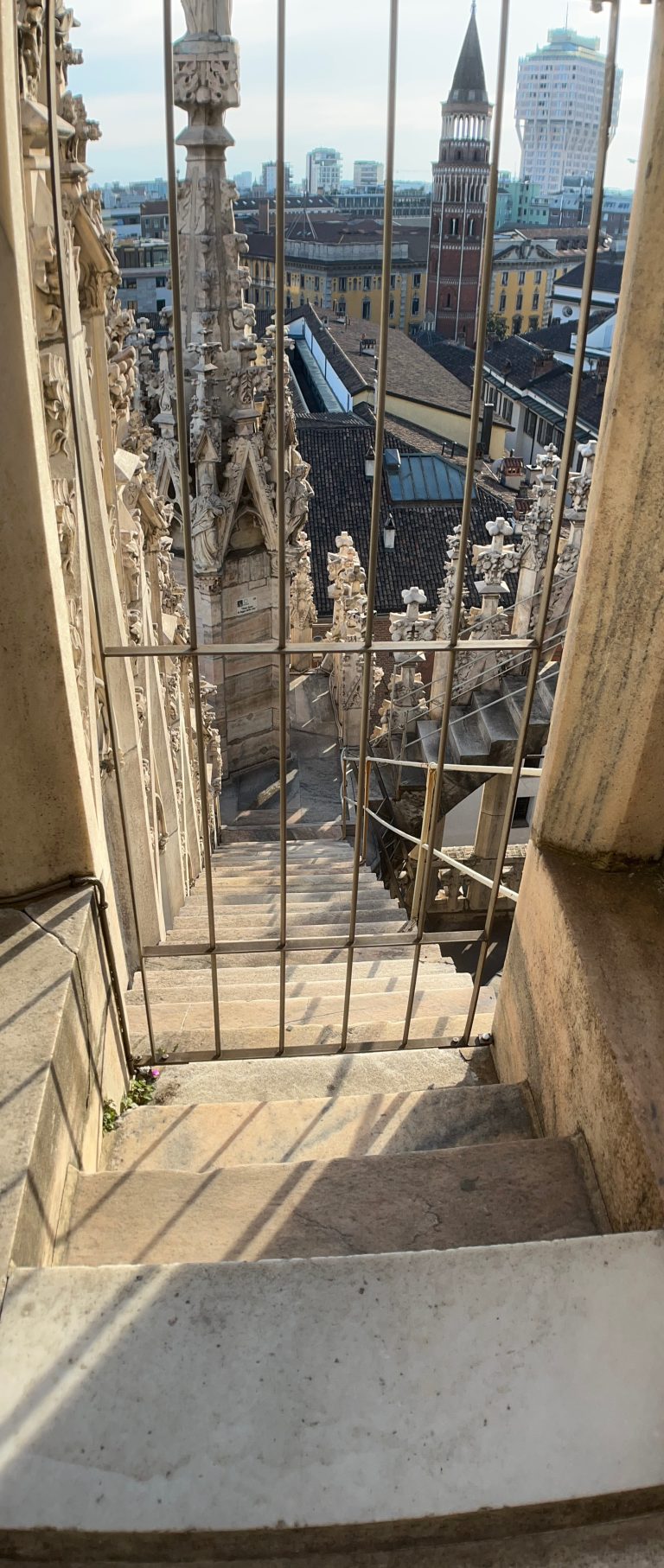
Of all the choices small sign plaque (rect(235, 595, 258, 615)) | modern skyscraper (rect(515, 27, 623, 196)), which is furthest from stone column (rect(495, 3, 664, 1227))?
modern skyscraper (rect(515, 27, 623, 196))

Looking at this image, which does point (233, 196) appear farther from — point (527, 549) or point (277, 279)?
point (277, 279)

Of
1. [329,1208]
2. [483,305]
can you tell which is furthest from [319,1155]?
[483,305]

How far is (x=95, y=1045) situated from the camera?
126 inches

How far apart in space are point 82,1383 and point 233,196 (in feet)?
33.1

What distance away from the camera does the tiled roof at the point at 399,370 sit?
43.6m

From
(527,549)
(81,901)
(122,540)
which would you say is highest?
(122,540)

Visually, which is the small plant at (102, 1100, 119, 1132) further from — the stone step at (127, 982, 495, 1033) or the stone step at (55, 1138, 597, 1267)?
the stone step at (127, 982, 495, 1033)

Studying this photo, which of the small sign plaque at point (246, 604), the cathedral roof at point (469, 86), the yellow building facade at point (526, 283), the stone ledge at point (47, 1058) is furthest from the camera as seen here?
the yellow building facade at point (526, 283)

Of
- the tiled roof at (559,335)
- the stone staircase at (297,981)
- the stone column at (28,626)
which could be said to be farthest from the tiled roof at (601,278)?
the stone column at (28,626)

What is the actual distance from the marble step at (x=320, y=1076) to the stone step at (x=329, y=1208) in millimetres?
649

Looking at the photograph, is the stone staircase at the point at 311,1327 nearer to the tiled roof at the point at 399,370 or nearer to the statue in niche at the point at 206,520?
the statue in niche at the point at 206,520

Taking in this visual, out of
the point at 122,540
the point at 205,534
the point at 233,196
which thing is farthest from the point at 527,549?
the point at 122,540

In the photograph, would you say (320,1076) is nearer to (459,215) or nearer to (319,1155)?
(319,1155)

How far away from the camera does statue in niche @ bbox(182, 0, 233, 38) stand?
8461mm
